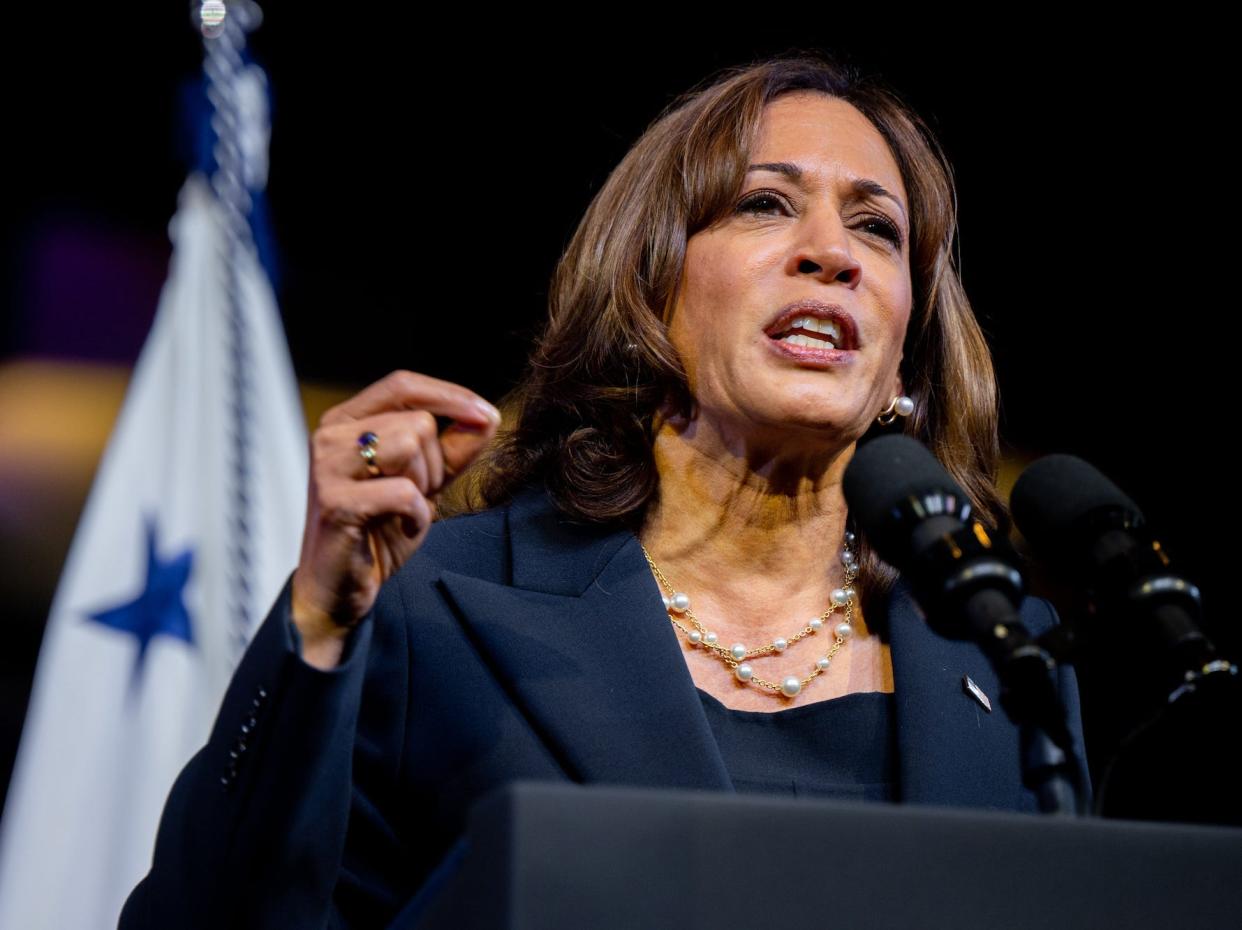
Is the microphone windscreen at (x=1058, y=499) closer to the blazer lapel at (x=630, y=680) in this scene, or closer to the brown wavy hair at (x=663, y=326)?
the blazer lapel at (x=630, y=680)

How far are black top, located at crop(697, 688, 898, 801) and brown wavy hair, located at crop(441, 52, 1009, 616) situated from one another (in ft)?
0.74

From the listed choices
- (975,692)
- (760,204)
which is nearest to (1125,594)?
(975,692)

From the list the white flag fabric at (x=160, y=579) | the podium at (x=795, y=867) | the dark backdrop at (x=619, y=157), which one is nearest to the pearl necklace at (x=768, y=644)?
the podium at (x=795, y=867)

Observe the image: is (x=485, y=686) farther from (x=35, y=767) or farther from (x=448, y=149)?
(x=448, y=149)

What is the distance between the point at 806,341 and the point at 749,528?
→ 25 cm

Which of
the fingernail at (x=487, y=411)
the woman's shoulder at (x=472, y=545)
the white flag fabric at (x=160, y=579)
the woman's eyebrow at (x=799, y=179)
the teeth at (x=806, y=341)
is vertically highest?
the woman's eyebrow at (x=799, y=179)

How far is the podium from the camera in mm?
732

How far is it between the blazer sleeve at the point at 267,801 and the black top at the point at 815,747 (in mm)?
482

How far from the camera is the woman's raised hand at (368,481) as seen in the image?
45.5 inches

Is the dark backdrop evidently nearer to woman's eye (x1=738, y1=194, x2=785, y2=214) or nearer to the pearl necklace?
woman's eye (x1=738, y1=194, x2=785, y2=214)

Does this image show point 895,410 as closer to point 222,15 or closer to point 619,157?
point 619,157

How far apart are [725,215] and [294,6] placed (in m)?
1.46

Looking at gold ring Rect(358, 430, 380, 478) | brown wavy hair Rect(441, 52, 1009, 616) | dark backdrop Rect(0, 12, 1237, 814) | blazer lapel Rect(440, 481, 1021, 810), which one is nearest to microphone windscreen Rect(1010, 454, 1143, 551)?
blazer lapel Rect(440, 481, 1021, 810)

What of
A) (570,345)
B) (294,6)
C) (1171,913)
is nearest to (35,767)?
(570,345)
